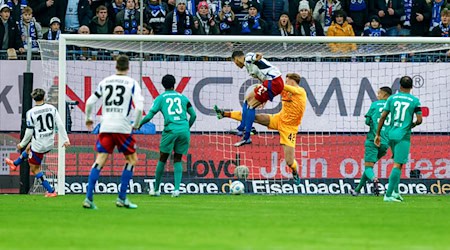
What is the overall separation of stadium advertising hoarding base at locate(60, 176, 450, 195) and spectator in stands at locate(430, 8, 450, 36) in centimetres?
402

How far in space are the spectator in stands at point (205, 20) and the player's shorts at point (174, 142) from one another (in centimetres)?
597

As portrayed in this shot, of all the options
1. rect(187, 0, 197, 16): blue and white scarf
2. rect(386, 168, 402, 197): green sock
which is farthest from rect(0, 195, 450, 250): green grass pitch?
rect(187, 0, 197, 16): blue and white scarf

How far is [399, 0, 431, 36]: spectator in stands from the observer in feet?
93.0

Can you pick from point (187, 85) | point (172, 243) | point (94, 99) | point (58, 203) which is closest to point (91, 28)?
point (187, 85)

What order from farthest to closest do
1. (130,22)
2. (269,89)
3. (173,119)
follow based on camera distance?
(130,22) → (173,119) → (269,89)

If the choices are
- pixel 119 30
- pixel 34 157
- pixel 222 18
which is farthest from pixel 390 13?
pixel 34 157

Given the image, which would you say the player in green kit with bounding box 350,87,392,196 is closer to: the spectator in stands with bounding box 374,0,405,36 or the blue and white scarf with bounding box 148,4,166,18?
the spectator in stands with bounding box 374,0,405,36

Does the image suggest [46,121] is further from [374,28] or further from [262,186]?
[374,28]

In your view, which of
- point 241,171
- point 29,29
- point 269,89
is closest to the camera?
point 269,89

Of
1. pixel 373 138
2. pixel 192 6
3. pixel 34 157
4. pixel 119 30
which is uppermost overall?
pixel 192 6

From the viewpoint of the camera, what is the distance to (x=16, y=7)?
1080 inches

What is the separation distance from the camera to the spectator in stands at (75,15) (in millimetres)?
28000

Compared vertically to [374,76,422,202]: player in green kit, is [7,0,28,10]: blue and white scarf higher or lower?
higher

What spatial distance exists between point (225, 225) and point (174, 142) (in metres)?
8.23
